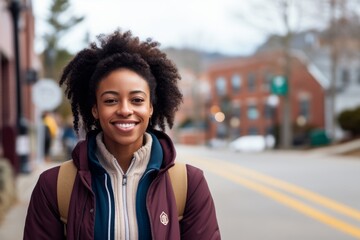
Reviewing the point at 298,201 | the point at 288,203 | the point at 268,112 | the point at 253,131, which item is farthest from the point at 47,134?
the point at 253,131

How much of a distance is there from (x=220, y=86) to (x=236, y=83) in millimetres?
3506

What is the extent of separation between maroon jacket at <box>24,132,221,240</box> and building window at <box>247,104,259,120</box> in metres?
62.0

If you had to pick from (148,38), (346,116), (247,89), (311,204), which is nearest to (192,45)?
(247,89)

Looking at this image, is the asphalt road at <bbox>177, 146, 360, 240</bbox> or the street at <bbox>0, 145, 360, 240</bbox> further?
the asphalt road at <bbox>177, 146, 360, 240</bbox>

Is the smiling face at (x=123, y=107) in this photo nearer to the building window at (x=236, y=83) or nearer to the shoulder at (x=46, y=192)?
→ the shoulder at (x=46, y=192)

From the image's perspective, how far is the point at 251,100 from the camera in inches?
2564

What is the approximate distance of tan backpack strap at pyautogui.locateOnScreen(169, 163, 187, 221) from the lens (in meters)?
2.63

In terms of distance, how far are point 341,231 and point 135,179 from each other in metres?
7.15

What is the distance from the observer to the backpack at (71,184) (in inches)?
101

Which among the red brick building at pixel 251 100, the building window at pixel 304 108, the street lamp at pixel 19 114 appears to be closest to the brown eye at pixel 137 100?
the street lamp at pixel 19 114

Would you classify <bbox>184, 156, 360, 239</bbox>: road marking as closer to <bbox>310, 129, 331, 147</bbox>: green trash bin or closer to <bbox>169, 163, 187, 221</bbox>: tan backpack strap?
<bbox>169, 163, 187, 221</bbox>: tan backpack strap

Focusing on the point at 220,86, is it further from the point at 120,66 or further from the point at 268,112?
the point at 120,66

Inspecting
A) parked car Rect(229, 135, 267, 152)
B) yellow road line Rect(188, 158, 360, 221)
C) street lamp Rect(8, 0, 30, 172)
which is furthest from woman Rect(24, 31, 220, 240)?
parked car Rect(229, 135, 267, 152)

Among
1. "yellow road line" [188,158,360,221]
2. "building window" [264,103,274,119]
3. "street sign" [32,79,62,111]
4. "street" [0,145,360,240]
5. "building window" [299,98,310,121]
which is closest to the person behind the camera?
"street" [0,145,360,240]
